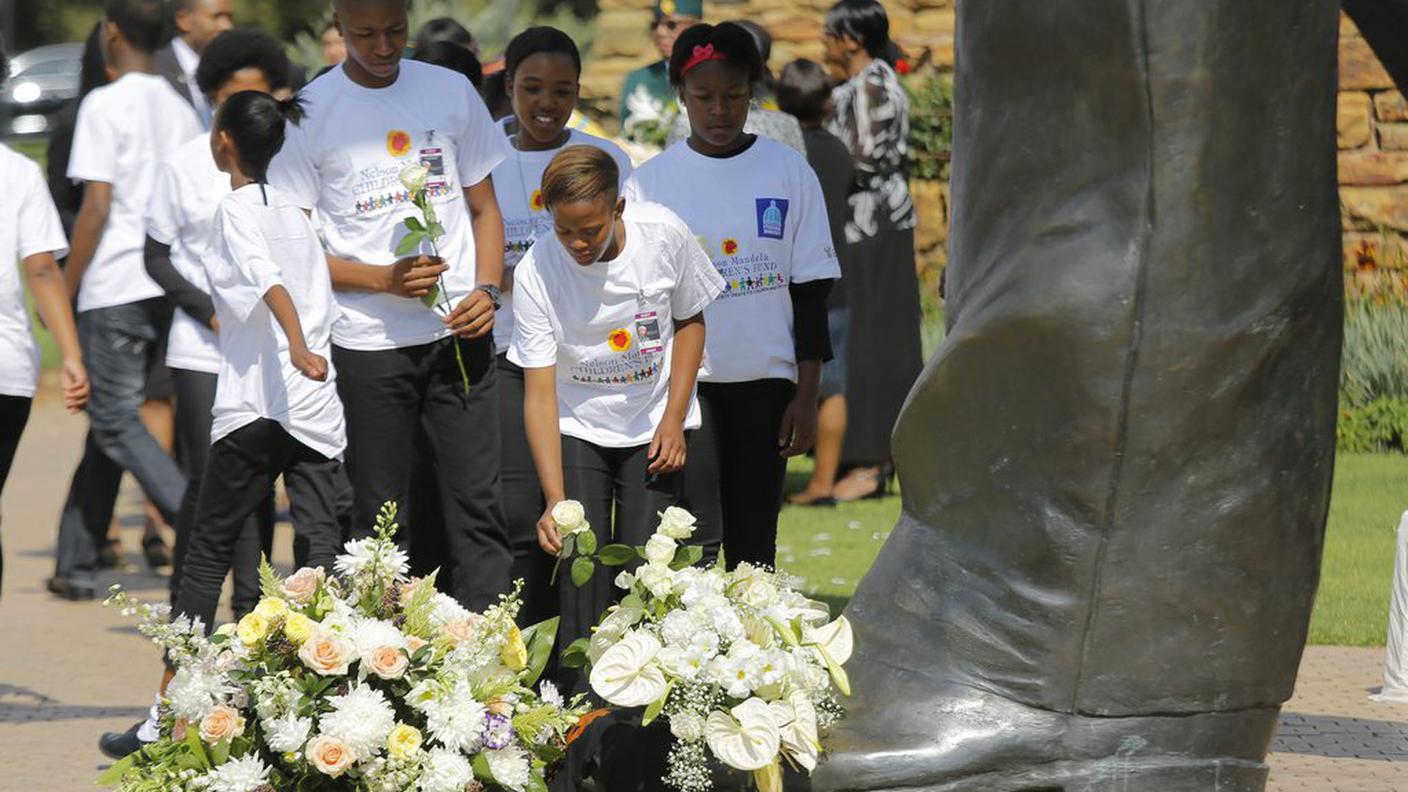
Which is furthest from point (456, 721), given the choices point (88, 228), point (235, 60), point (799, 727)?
point (88, 228)

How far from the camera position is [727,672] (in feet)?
13.3

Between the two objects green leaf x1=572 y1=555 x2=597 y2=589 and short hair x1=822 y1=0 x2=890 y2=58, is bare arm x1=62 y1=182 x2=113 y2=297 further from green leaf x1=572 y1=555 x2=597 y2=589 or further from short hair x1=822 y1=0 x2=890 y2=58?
green leaf x1=572 y1=555 x2=597 y2=589

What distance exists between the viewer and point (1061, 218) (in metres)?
3.93

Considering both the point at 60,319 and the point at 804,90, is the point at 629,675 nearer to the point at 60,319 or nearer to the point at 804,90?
the point at 60,319

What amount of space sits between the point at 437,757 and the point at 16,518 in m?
6.98

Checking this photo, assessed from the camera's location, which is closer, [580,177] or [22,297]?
[580,177]

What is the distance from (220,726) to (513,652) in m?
0.63

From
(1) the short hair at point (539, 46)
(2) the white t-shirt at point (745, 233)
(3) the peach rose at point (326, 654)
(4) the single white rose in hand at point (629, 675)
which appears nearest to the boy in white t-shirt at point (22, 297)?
(1) the short hair at point (539, 46)

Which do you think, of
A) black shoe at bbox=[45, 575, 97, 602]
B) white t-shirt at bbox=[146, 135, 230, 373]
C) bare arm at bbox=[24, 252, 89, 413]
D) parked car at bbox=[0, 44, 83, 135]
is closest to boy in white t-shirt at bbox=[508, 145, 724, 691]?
bare arm at bbox=[24, 252, 89, 413]

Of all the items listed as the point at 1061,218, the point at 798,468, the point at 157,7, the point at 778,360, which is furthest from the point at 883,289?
the point at 1061,218

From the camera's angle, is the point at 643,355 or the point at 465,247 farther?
the point at 465,247

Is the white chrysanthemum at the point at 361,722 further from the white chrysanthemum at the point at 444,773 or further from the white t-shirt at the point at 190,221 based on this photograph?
the white t-shirt at the point at 190,221

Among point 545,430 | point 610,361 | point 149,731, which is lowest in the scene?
point 149,731

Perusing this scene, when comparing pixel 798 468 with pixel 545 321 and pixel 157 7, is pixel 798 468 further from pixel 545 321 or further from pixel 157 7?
pixel 545 321
